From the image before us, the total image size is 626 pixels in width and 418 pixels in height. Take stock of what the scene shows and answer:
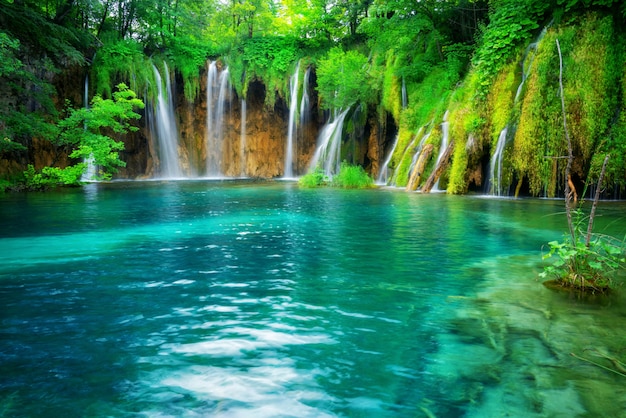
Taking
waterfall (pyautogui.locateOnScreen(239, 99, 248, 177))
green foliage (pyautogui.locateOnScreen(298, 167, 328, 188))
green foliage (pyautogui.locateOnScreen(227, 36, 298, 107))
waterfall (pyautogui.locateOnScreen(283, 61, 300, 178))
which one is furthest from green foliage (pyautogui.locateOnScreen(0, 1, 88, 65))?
waterfall (pyautogui.locateOnScreen(283, 61, 300, 178))

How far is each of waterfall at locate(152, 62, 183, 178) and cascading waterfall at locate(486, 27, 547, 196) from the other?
22.4 metres

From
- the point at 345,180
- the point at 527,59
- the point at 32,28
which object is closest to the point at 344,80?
the point at 345,180

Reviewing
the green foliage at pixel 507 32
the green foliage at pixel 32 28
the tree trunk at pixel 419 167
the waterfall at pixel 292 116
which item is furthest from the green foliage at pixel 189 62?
the green foliage at pixel 507 32

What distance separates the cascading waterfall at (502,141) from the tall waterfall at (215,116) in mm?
22250

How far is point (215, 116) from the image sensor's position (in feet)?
112

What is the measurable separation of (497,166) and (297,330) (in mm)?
13110

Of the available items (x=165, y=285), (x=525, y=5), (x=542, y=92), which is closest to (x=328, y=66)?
(x=525, y=5)

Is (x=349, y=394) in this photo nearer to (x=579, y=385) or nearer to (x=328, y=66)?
(x=579, y=385)

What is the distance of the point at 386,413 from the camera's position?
8.40 ft

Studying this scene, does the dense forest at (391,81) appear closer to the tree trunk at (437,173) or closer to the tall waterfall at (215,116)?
the tree trunk at (437,173)

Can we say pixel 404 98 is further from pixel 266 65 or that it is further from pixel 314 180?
pixel 266 65

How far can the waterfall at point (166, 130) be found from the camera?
1210 inches

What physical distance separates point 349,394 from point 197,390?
89 cm

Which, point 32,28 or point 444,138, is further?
point 32,28
